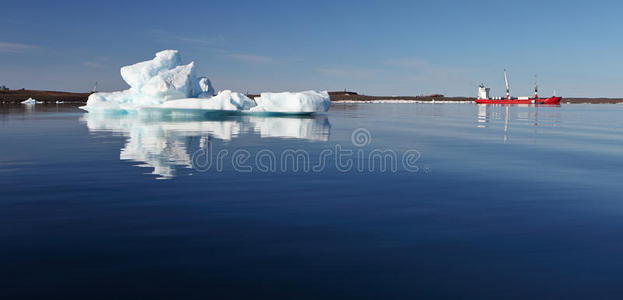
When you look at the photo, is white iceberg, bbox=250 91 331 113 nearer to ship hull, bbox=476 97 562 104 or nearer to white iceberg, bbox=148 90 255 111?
white iceberg, bbox=148 90 255 111

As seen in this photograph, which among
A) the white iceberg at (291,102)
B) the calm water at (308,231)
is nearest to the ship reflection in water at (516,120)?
the white iceberg at (291,102)

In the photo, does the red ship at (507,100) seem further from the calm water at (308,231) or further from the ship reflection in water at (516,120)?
the calm water at (308,231)

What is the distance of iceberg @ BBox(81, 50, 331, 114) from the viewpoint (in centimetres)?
4209

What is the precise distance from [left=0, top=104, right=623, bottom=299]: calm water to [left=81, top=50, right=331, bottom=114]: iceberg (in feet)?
93.9

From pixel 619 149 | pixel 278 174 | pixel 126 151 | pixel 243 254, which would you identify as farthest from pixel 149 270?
pixel 619 149

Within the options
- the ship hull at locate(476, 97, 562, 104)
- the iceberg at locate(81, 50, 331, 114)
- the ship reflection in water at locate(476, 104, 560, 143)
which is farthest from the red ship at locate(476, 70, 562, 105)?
the iceberg at locate(81, 50, 331, 114)

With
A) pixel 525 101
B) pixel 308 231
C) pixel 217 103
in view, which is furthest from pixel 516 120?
pixel 525 101

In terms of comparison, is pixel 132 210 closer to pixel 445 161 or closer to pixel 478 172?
pixel 478 172

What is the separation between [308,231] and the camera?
22.9 feet

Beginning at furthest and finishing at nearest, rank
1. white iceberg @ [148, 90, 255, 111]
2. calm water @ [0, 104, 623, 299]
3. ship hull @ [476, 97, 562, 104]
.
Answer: ship hull @ [476, 97, 562, 104], white iceberg @ [148, 90, 255, 111], calm water @ [0, 104, 623, 299]

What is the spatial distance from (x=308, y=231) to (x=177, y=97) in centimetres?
4139

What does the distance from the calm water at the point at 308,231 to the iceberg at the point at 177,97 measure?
28.6 meters

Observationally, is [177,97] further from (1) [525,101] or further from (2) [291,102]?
(1) [525,101]

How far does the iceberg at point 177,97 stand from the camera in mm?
42094
